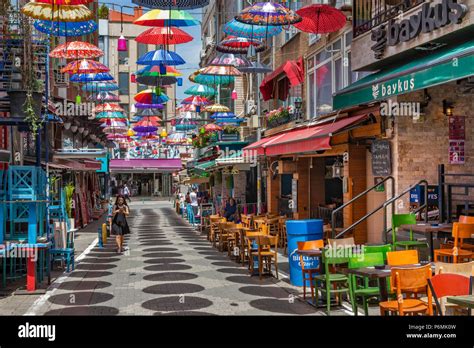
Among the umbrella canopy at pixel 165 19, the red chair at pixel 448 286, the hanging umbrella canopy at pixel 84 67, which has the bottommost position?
the red chair at pixel 448 286

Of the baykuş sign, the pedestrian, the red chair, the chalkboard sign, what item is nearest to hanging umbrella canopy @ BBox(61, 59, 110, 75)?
the pedestrian

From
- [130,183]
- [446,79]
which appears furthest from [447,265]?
[130,183]

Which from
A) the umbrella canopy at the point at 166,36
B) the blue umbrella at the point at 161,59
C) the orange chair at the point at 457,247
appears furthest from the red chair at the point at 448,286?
the blue umbrella at the point at 161,59

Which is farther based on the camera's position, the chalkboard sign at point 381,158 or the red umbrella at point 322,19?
the red umbrella at point 322,19

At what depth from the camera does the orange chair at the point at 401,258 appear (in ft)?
24.8

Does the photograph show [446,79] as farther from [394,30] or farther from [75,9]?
[75,9]

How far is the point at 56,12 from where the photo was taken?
48.9ft

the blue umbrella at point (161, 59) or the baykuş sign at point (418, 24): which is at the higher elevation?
the blue umbrella at point (161, 59)

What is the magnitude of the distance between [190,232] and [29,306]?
15442 mm

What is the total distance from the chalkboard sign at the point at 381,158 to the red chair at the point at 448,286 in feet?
21.2

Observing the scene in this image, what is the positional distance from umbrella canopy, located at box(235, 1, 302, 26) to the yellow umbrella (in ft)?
14.1

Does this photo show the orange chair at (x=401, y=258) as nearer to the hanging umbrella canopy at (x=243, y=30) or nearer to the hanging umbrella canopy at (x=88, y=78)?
the hanging umbrella canopy at (x=243, y=30)

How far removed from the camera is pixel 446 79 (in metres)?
8.68

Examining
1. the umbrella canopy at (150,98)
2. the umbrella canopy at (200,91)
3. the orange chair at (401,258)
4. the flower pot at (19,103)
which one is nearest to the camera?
the orange chair at (401,258)
